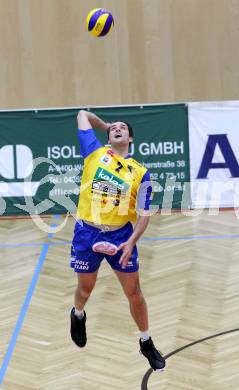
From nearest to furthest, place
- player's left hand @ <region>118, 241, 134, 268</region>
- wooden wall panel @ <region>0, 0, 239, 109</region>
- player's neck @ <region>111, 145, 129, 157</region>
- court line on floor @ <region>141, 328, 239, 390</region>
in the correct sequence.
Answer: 1. player's left hand @ <region>118, 241, 134, 268</region>
2. player's neck @ <region>111, 145, 129, 157</region>
3. court line on floor @ <region>141, 328, 239, 390</region>
4. wooden wall panel @ <region>0, 0, 239, 109</region>

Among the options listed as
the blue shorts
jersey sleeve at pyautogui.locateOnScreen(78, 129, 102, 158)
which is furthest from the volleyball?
the blue shorts

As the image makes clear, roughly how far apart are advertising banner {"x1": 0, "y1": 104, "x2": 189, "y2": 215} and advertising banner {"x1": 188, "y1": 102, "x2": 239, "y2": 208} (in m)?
0.21

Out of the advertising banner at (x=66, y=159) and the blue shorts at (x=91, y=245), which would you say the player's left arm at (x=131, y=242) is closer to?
the blue shorts at (x=91, y=245)

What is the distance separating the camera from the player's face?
30.3 ft

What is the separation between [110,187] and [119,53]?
9.94 metres

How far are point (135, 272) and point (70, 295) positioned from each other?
182 inches

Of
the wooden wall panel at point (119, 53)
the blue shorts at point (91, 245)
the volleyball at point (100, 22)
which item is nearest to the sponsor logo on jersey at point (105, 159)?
the blue shorts at point (91, 245)

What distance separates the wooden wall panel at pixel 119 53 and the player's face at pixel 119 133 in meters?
9.63

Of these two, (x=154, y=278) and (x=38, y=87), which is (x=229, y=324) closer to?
(x=154, y=278)

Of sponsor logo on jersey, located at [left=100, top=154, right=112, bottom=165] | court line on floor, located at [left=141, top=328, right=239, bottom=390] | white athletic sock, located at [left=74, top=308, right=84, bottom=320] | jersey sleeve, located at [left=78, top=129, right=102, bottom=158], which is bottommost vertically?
court line on floor, located at [left=141, top=328, right=239, bottom=390]

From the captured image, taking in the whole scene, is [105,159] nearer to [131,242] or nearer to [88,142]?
[88,142]

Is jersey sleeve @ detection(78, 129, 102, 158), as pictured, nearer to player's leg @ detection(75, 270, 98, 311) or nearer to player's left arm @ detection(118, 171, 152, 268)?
player's left arm @ detection(118, 171, 152, 268)

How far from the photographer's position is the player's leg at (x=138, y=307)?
9.52 meters

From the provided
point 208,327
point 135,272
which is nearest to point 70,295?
point 208,327
